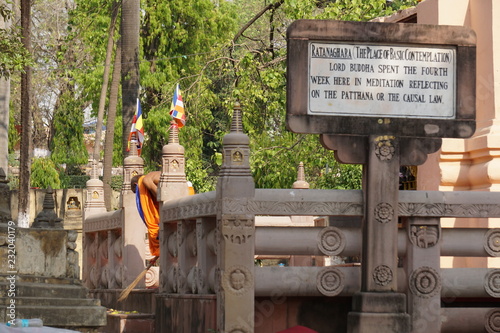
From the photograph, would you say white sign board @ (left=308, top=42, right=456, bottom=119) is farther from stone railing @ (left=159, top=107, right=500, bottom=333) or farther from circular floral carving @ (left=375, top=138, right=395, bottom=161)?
stone railing @ (left=159, top=107, right=500, bottom=333)

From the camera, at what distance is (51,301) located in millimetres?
10641

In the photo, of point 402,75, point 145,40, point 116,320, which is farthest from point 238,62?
point 145,40

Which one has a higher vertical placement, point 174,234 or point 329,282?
point 174,234

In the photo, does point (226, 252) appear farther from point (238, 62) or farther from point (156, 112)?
point (156, 112)

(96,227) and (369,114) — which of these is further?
(96,227)

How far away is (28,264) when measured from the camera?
11.0 m

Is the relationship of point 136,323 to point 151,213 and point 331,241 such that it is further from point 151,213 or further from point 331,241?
point 331,241

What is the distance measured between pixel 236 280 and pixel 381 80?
2.49m

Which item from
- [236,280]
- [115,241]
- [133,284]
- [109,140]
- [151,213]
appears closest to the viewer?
[236,280]

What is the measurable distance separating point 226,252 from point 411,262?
191 cm

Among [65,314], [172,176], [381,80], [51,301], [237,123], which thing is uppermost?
[381,80]

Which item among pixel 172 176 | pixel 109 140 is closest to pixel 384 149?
pixel 172 176

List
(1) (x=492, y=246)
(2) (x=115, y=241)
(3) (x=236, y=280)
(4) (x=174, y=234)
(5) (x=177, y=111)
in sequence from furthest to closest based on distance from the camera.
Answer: (2) (x=115, y=241), (5) (x=177, y=111), (4) (x=174, y=234), (1) (x=492, y=246), (3) (x=236, y=280)

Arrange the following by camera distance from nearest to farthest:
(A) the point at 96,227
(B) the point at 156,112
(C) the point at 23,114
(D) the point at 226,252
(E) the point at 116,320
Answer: (D) the point at 226,252
(E) the point at 116,320
(A) the point at 96,227
(C) the point at 23,114
(B) the point at 156,112
